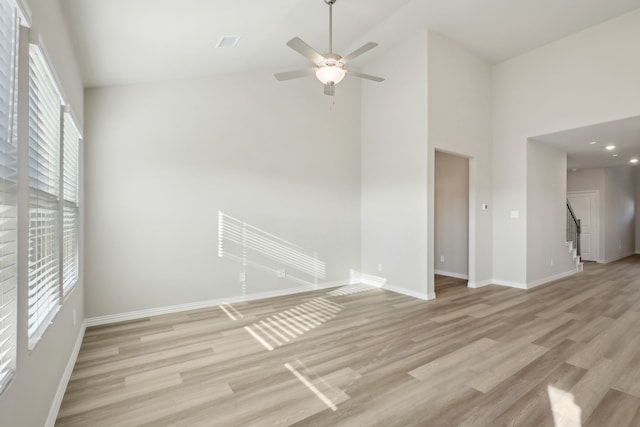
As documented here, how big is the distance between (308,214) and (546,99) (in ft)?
14.3

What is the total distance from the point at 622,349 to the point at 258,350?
343cm

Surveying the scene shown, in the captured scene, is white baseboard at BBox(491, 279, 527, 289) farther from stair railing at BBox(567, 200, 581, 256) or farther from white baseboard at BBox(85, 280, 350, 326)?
stair railing at BBox(567, 200, 581, 256)

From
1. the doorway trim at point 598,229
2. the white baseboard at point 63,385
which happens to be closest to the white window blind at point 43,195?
the white baseboard at point 63,385

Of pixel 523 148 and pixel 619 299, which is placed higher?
pixel 523 148

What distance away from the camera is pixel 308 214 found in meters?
5.25

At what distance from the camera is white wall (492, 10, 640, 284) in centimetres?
446

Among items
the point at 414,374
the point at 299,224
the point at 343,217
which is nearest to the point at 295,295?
the point at 299,224

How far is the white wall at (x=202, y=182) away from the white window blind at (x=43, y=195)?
4.99 ft

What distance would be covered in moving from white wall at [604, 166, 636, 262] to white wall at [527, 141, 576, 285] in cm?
357

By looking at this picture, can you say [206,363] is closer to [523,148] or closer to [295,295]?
[295,295]

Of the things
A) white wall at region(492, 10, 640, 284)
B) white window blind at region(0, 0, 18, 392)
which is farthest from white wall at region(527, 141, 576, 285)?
white window blind at region(0, 0, 18, 392)

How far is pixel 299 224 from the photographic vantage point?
16.9ft

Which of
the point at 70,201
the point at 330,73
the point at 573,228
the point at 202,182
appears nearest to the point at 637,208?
the point at 573,228

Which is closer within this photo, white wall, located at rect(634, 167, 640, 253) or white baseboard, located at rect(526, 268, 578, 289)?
white baseboard, located at rect(526, 268, 578, 289)
